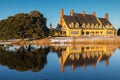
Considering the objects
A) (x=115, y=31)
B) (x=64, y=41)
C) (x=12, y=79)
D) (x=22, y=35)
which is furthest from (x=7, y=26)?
(x=12, y=79)

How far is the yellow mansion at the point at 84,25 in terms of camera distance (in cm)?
9875

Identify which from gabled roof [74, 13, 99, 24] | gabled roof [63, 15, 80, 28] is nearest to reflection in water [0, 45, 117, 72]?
gabled roof [63, 15, 80, 28]

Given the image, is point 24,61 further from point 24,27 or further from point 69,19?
point 69,19

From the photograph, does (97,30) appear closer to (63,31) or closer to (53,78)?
(63,31)

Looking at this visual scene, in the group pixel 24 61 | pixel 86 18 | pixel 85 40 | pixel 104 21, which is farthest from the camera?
pixel 104 21

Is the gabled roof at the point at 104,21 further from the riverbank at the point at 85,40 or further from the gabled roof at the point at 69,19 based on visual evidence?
the riverbank at the point at 85,40

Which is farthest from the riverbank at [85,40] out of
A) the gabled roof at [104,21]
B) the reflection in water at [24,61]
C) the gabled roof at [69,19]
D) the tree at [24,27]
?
the reflection in water at [24,61]

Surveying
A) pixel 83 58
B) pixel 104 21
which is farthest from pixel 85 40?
pixel 83 58

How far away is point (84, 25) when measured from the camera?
104 metres

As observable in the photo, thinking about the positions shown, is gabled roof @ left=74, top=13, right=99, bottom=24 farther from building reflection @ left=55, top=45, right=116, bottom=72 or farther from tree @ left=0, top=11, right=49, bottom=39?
building reflection @ left=55, top=45, right=116, bottom=72

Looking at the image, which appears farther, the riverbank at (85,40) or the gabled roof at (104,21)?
the gabled roof at (104,21)

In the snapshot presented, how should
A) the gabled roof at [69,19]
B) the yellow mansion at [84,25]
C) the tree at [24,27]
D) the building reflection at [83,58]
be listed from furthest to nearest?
1. the gabled roof at [69,19]
2. the yellow mansion at [84,25]
3. the tree at [24,27]
4. the building reflection at [83,58]

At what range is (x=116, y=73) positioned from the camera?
20.5m

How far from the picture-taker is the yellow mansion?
98.8 metres
